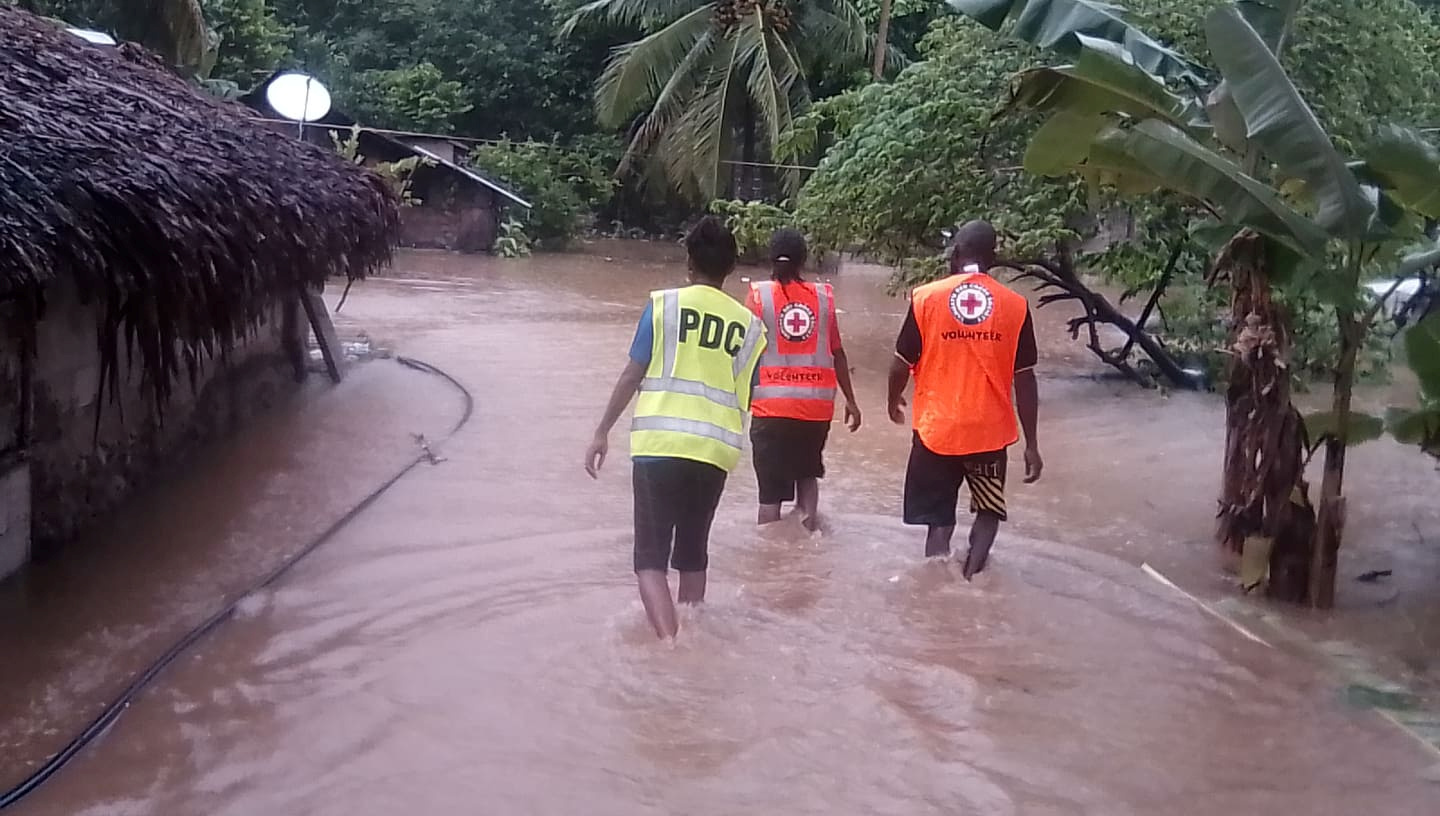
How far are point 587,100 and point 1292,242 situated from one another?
28448 millimetres

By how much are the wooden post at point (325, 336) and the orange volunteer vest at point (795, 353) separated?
16.4 ft

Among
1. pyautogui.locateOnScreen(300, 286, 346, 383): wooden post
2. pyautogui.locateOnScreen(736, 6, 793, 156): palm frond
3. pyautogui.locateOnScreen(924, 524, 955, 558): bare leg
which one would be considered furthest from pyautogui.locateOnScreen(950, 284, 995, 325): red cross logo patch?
pyautogui.locateOnScreen(736, 6, 793, 156): palm frond

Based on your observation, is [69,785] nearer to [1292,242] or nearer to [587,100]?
[1292,242]

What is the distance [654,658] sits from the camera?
5719 millimetres

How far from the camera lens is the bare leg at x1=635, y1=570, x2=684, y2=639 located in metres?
5.63

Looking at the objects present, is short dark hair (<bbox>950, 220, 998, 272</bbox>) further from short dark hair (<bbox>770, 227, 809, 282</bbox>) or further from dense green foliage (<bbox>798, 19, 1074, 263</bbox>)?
dense green foliage (<bbox>798, 19, 1074, 263</bbox>)

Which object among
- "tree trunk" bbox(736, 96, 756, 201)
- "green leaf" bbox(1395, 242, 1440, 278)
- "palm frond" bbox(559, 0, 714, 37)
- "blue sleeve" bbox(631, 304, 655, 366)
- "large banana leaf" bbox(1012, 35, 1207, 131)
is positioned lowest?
"blue sleeve" bbox(631, 304, 655, 366)

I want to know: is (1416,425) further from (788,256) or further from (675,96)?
(675,96)

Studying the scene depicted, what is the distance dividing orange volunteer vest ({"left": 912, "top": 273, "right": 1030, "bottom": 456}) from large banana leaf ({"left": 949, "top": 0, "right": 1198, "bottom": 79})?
1.81 meters

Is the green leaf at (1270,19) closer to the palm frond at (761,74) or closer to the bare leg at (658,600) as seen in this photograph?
the bare leg at (658,600)

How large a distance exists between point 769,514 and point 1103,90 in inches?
115

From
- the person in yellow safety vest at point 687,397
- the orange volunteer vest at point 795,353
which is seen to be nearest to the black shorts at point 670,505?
the person in yellow safety vest at point 687,397

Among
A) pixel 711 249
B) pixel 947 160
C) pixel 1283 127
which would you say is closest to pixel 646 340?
pixel 711 249

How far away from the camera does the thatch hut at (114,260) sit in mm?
5797
